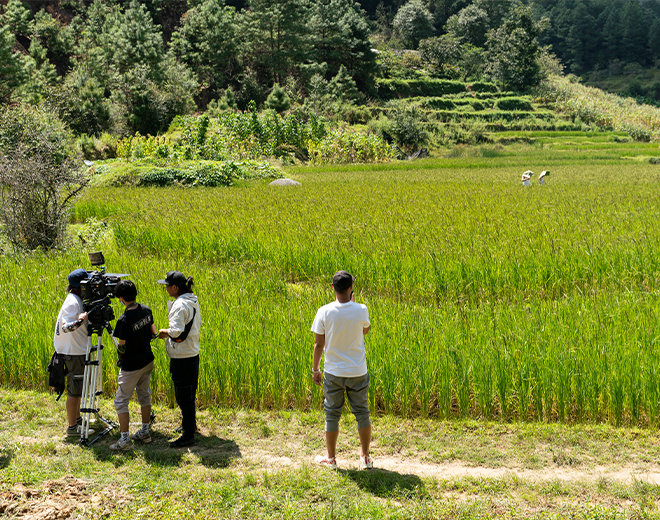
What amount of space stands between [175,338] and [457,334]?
276 centimetres

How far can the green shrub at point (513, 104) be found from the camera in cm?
5622

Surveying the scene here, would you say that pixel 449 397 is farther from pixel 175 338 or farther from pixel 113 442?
pixel 113 442

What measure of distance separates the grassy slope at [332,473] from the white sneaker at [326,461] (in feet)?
0.24

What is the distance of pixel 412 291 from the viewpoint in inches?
319

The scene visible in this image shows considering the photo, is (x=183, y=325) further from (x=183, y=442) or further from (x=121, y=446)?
(x=121, y=446)

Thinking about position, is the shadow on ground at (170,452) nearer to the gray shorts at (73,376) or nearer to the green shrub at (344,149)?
the gray shorts at (73,376)

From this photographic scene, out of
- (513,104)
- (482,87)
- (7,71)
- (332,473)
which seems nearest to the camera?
(332,473)

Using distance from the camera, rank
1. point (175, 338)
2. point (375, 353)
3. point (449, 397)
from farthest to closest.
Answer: point (375, 353) → point (449, 397) → point (175, 338)

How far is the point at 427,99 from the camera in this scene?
55438 mm

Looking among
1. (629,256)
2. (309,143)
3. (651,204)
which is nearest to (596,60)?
(309,143)

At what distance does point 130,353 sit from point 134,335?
0.17 meters

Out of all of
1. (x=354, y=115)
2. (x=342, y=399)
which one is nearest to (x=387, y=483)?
(x=342, y=399)

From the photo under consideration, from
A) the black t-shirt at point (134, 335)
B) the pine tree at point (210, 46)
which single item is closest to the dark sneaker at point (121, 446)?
the black t-shirt at point (134, 335)

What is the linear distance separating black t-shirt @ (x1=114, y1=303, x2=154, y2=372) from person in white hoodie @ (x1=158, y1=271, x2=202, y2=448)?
152 millimetres
